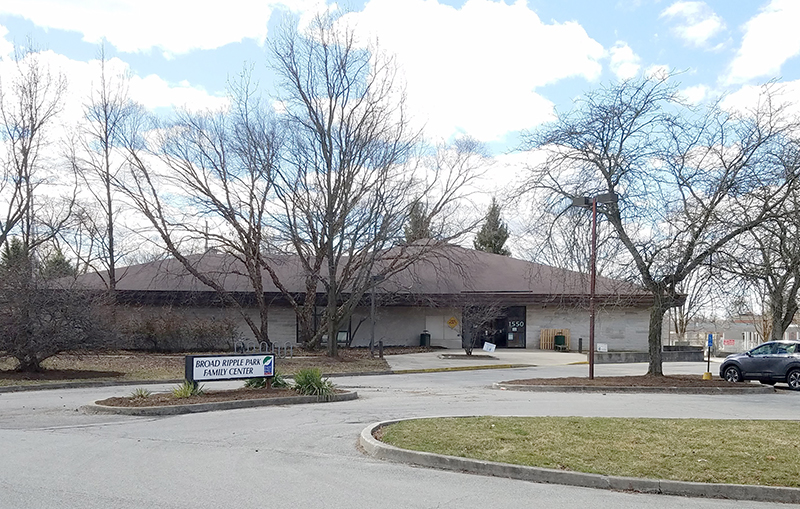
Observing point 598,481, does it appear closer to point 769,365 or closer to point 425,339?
point 769,365

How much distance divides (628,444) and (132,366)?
21.5 meters

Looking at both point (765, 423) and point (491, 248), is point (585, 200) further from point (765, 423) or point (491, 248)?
point (491, 248)

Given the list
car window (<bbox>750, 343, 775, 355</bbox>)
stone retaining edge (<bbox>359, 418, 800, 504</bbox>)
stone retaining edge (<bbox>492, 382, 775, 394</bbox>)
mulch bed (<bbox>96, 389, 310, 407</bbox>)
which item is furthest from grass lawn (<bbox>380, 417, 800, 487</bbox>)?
car window (<bbox>750, 343, 775, 355</bbox>)

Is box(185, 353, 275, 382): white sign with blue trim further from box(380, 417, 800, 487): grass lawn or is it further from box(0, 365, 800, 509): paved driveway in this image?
box(380, 417, 800, 487): grass lawn

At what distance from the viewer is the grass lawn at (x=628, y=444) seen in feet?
29.0

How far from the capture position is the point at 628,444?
34.0ft

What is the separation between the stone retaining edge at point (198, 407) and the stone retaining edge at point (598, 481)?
6.65 meters

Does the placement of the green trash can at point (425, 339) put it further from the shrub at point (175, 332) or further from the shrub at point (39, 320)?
the shrub at point (39, 320)

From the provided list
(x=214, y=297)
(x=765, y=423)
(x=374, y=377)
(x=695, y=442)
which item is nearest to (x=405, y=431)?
(x=695, y=442)

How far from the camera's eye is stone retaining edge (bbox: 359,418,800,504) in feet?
26.7

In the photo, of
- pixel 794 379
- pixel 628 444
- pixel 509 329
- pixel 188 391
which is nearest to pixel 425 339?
pixel 509 329

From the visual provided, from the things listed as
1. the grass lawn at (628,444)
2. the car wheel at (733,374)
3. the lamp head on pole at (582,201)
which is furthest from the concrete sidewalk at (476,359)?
the grass lawn at (628,444)

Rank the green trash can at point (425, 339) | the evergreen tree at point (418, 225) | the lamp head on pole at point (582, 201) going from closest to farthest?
the lamp head on pole at point (582, 201)
the evergreen tree at point (418, 225)
the green trash can at point (425, 339)

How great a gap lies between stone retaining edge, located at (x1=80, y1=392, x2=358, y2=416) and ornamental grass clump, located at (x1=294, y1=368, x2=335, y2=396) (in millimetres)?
184
